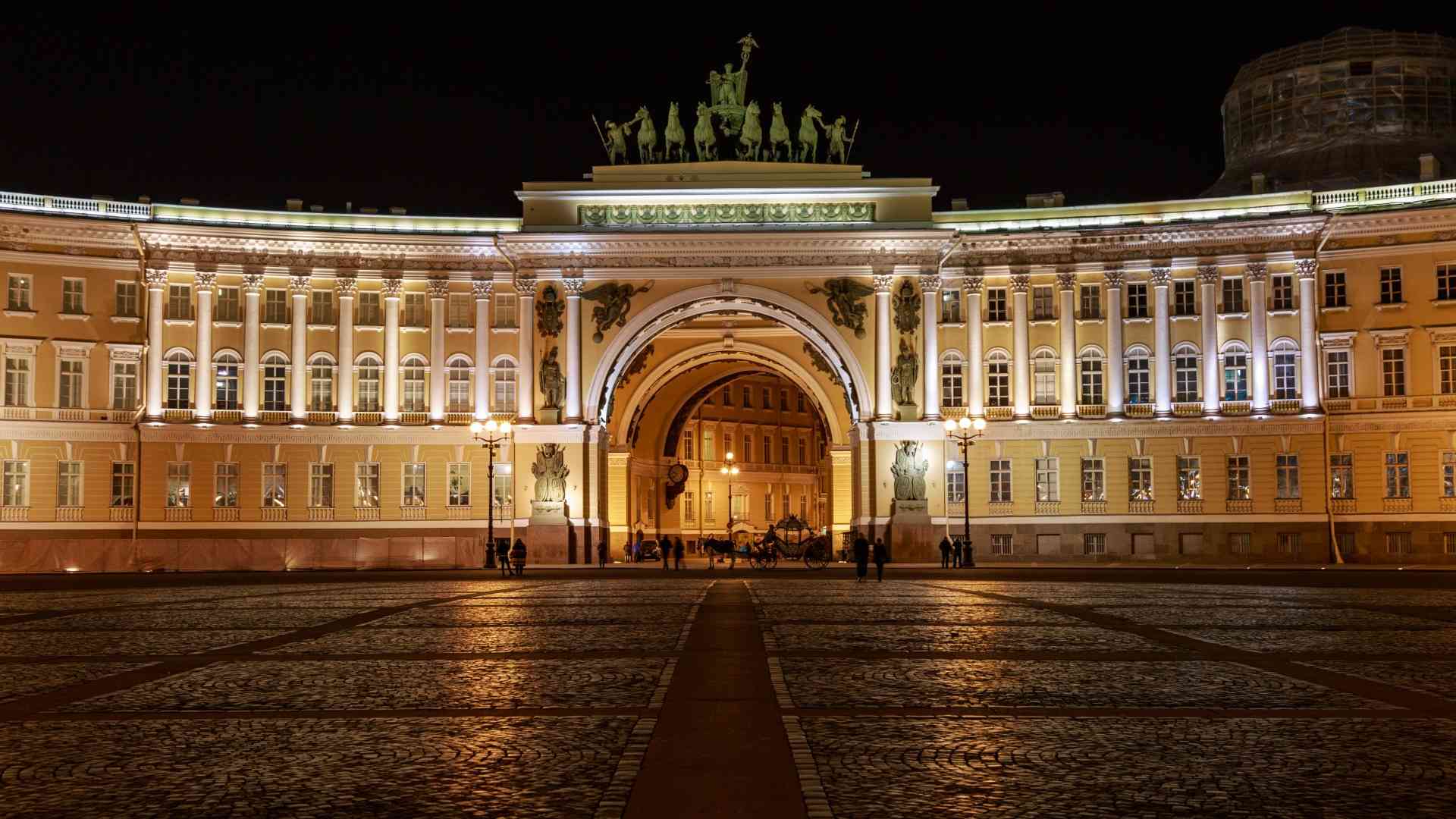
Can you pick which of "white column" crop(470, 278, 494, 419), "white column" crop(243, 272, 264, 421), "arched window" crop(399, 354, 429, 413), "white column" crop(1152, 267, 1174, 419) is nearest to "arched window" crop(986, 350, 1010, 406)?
"white column" crop(1152, 267, 1174, 419)

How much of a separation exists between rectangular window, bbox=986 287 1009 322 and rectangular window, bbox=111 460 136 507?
36.4 m

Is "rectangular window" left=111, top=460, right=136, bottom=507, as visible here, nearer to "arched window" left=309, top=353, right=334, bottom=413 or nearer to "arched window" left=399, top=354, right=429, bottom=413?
"arched window" left=309, top=353, right=334, bottom=413

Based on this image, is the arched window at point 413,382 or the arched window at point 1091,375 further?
the arched window at point 413,382

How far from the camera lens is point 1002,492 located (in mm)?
68188

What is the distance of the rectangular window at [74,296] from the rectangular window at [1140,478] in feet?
145

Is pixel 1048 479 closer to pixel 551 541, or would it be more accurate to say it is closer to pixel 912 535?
pixel 912 535

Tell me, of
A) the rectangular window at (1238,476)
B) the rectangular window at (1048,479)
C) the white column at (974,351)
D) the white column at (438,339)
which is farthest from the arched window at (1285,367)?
the white column at (438,339)

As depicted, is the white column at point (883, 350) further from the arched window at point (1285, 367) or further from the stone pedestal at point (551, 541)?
the arched window at point (1285, 367)

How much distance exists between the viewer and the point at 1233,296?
221ft

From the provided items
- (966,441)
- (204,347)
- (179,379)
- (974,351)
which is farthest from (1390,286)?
(179,379)

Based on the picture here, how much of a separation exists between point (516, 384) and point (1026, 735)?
56.0 meters

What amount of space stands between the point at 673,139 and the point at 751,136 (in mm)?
3352

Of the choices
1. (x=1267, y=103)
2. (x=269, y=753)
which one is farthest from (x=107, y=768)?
A: (x=1267, y=103)

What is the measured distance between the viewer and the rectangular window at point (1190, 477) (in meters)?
66.9
